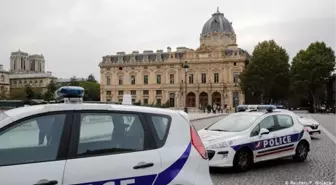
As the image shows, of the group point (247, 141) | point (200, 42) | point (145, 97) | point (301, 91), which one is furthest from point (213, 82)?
point (247, 141)

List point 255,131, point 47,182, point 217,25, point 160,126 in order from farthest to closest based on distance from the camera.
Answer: point 217,25, point 255,131, point 160,126, point 47,182

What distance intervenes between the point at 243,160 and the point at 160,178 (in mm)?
5741

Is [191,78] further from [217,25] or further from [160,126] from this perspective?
[160,126]

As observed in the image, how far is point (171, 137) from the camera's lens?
4.88 meters

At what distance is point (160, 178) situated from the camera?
457 centimetres

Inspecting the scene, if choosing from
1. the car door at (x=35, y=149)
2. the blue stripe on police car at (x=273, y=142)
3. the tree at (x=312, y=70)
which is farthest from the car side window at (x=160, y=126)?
the tree at (x=312, y=70)

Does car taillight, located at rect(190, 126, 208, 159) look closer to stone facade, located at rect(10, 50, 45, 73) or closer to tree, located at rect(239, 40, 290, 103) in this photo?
tree, located at rect(239, 40, 290, 103)

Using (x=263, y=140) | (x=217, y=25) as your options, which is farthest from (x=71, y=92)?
(x=217, y=25)

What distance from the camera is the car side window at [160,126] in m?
4.77

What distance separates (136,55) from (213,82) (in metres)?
23.3

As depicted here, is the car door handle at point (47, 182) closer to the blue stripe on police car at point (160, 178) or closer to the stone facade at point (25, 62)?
the blue stripe on police car at point (160, 178)

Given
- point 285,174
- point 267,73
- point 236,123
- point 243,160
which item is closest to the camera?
point 285,174

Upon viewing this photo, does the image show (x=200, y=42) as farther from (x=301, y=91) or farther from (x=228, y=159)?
(x=228, y=159)

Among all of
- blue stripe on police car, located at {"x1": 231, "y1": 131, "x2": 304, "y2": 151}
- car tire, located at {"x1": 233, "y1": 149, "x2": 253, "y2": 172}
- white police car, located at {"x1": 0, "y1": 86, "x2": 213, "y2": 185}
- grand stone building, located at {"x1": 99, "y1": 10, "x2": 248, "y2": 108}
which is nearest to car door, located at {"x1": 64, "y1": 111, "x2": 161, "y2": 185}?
white police car, located at {"x1": 0, "y1": 86, "x2": 213, "y2": 185}
